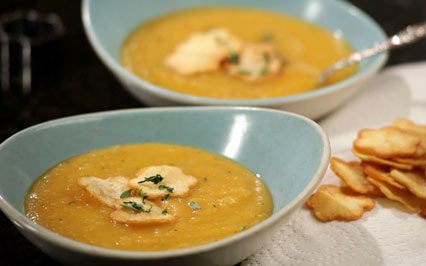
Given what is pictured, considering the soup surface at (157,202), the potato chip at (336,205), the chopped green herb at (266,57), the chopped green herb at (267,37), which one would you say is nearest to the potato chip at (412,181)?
the potato chip at (336,205)

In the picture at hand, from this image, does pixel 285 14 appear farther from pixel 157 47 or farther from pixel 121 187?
pixel 121 187

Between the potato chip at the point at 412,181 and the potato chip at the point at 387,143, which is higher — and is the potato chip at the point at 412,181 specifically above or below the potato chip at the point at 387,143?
below

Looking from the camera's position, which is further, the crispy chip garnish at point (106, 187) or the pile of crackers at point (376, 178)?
the pile of crackers at point (376, 178)

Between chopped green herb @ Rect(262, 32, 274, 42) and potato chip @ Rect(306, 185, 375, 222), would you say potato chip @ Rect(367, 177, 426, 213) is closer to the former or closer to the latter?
potato chip @ Rect(306, 185, 375, 222)

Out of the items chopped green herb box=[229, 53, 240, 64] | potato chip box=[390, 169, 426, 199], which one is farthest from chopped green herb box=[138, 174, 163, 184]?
chopped green herb box=[229, 53, 240, 64]

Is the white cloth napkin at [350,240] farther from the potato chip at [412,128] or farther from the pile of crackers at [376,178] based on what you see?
the potato chip at [412,128]

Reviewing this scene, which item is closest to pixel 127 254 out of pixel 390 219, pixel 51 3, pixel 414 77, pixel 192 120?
pixel 192 120
